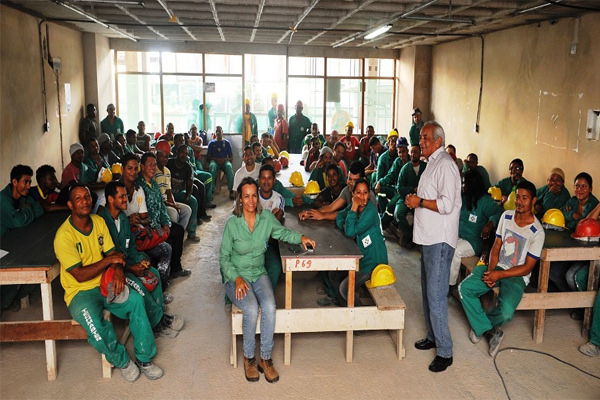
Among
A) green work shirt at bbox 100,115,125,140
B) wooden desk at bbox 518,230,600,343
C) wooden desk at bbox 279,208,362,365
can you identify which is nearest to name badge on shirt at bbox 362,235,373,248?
wooden desk at bbox 279,208,362,365

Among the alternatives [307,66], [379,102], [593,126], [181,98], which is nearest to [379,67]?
[379,102]

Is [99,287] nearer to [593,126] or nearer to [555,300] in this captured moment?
[555,300]

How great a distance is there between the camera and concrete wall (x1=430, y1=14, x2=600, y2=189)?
7.81 metres

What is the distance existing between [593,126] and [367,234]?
4822 mm

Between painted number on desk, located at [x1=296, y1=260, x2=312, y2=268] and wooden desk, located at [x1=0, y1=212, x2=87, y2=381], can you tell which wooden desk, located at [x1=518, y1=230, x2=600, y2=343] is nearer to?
painted number on desk, located at [x1=296, y1=260, x2=312, y2=268]

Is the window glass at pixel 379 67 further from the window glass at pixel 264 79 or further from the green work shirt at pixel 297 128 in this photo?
the green work shirt at pixel 297 128

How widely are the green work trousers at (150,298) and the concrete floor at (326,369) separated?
0.85ft

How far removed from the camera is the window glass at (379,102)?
1522 cm

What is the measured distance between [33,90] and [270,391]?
772cm

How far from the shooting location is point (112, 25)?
1038 centimetres

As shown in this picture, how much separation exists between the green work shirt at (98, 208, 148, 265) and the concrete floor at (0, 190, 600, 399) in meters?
0.70

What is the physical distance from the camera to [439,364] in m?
4.02

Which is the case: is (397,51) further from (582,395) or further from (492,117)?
(582,395)

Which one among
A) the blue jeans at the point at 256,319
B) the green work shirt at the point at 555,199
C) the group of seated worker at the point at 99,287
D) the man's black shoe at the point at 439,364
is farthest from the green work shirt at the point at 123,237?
the green work shirt at the point at 555,199
